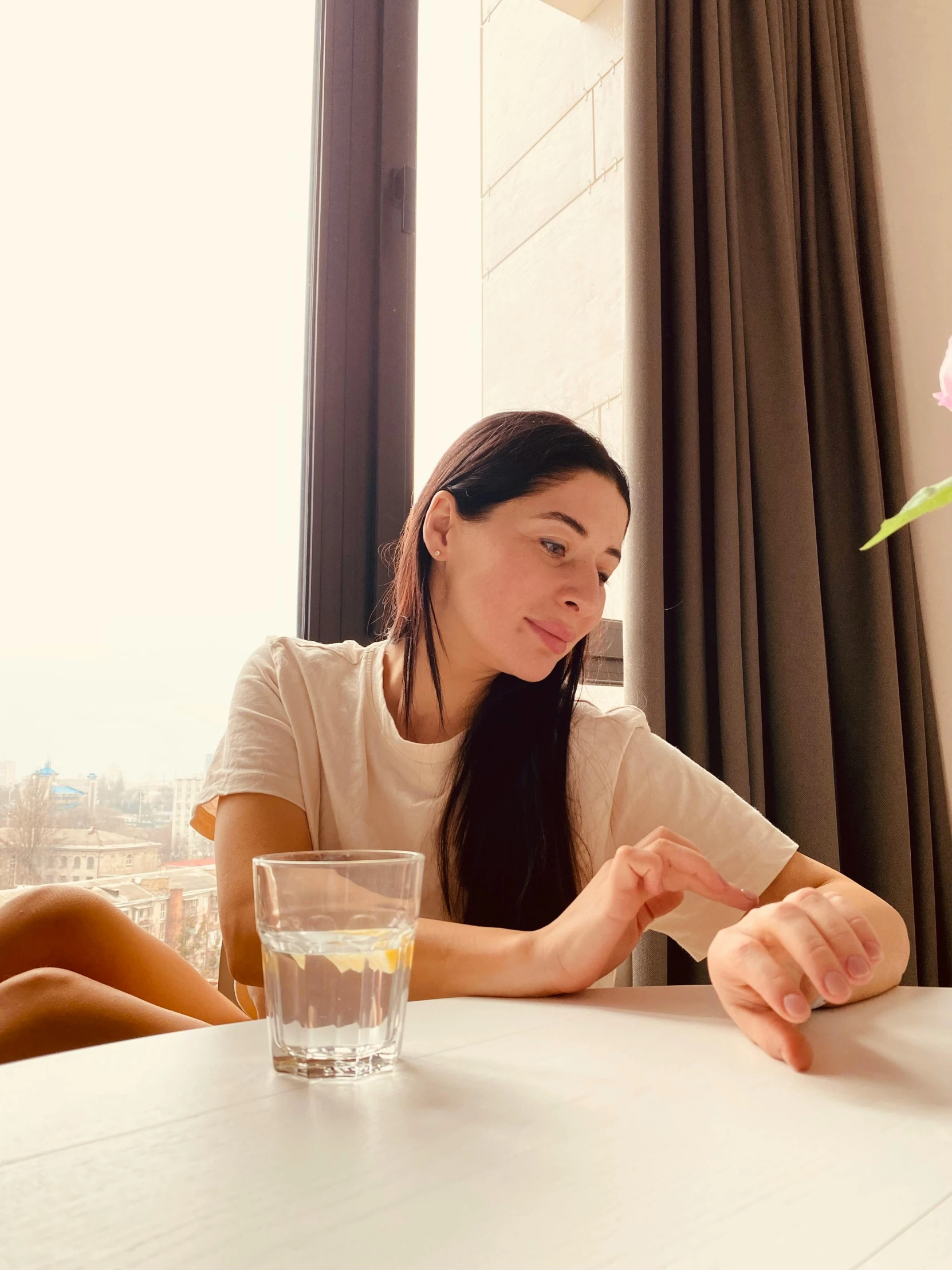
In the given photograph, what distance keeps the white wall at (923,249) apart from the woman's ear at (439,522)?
0.96 metres

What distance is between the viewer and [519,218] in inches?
88.0

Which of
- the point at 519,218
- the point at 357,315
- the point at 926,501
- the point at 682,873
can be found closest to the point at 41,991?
the point at 682,873

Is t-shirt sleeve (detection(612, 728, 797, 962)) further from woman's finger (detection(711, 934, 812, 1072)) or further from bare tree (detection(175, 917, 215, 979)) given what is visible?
bare tree (detection(175, 917, 215, 979))

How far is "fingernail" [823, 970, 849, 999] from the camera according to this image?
54 centimetres

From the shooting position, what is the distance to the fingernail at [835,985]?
54 cm

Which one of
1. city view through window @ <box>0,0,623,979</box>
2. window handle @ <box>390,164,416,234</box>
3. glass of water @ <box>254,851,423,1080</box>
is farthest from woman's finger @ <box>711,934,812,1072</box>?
window handle @ <box>390,164,416,234</box>

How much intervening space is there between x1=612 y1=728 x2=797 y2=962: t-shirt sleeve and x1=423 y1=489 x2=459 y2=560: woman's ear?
356 millimetres

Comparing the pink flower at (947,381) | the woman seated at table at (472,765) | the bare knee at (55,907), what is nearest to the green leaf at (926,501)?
the pink flower at (947,381)

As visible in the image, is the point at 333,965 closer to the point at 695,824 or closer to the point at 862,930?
the point at 862,930

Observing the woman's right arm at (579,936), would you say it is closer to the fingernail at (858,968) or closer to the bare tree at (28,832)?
the fingernail at (858,968)

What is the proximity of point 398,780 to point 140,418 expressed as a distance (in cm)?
81

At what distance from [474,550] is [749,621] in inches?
25.1

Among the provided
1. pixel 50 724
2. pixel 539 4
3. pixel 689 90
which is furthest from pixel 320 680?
pixel 539 4

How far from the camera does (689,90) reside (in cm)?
170
